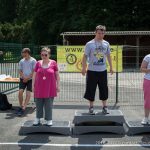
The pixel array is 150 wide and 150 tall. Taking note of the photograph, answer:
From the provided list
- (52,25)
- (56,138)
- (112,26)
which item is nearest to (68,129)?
(56,138)

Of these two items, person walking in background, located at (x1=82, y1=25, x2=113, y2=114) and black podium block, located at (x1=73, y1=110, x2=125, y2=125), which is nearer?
black podium block, located at (x1=73, y1=110, x2=125, y2=125)

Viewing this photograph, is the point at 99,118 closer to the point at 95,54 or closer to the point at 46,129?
the point at 46,129

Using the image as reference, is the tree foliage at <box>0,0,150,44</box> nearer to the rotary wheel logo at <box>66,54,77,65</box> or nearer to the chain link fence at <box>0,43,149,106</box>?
the chain link fence at <box>0,43,149,106</box>

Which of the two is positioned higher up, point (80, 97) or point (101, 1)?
point (101, 1)

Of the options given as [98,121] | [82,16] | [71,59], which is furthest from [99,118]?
[82,16]

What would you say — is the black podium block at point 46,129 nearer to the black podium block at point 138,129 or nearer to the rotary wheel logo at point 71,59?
the black podium block at point 138,129

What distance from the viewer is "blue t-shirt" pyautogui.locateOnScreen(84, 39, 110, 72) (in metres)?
9.79

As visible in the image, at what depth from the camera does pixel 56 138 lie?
29.8 feet

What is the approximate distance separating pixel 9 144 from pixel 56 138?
1.00 metres

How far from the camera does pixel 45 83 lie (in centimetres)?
949

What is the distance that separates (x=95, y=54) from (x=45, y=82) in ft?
4.09

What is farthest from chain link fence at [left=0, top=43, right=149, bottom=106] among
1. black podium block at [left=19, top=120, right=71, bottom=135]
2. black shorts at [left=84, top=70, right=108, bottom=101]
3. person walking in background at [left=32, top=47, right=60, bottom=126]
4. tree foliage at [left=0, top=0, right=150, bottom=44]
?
tree foliage at [left=0, top=0, right=150, bottom=44]

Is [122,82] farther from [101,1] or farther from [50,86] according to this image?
[101,1]

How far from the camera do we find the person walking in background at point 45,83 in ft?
31.1
